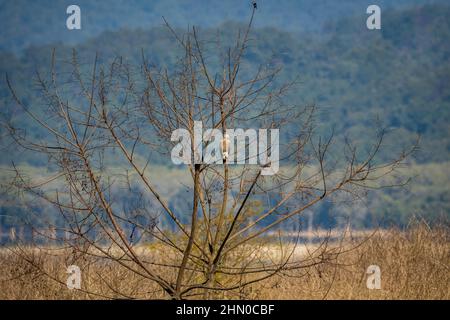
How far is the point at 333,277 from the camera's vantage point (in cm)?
1013

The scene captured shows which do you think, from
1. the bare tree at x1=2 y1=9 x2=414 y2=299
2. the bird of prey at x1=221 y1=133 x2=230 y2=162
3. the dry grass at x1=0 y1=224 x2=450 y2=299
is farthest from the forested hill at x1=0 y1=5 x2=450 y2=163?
the bird of prey at x1=221 y1=133 x2=230 y2=162

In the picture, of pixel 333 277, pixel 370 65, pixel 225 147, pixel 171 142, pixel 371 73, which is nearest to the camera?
pixel 225 147

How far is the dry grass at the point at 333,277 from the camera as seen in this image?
11.1 metres

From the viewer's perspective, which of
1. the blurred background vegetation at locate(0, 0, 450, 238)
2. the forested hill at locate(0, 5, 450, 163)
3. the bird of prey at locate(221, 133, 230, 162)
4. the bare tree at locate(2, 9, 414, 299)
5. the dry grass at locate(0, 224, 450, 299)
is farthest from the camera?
the forested hill at locate(0, 5, 450, 163)

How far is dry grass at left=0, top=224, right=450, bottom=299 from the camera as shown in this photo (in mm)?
11109

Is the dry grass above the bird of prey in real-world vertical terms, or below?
below

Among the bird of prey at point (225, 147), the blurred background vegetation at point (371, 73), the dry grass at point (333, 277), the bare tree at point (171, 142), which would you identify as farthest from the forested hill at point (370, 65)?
the bird of prey at point (225, 147)

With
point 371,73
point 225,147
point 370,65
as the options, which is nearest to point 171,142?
point 225,147

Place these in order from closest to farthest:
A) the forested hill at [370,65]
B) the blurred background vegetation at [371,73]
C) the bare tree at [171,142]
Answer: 1. the bare tree at [171,142]
2. the blurred background vegetation at [371,73]
3. the forested hill at [370,65]

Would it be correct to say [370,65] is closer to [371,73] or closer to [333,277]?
[371,73]

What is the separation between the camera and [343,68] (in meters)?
167

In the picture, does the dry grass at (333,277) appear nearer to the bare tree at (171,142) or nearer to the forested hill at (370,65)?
the bare tree at (171,142)

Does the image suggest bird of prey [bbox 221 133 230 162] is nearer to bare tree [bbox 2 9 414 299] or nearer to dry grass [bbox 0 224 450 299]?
bare tree [bbox 2 9 414 299]
